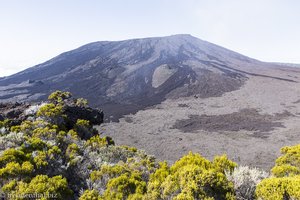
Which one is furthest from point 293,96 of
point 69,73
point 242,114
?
point 69,73

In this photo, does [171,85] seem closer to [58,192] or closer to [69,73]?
[69,73]

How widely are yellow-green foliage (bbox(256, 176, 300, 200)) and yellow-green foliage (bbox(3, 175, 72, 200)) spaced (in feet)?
14.2

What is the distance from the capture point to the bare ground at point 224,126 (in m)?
28.1

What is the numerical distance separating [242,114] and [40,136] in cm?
3732

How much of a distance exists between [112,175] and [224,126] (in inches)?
1255

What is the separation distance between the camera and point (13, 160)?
7.54 meters

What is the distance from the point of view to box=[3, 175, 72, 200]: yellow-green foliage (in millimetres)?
6398

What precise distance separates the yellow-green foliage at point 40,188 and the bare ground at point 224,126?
19176mm

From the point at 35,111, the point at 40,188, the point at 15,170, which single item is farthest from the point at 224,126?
the point at 40,188

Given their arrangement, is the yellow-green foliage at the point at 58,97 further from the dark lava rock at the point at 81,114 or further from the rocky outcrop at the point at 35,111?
the dark lava rock at the point at 81,114

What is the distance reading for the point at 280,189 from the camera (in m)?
5.93

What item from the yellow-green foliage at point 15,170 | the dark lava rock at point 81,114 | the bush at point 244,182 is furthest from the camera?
the dark lava rock at point 81,114

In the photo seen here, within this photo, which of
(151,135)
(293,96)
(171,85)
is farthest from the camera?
(171,85)

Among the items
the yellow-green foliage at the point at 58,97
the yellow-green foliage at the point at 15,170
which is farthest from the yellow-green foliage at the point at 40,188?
the yellow-green foliage at the point at 58,97
